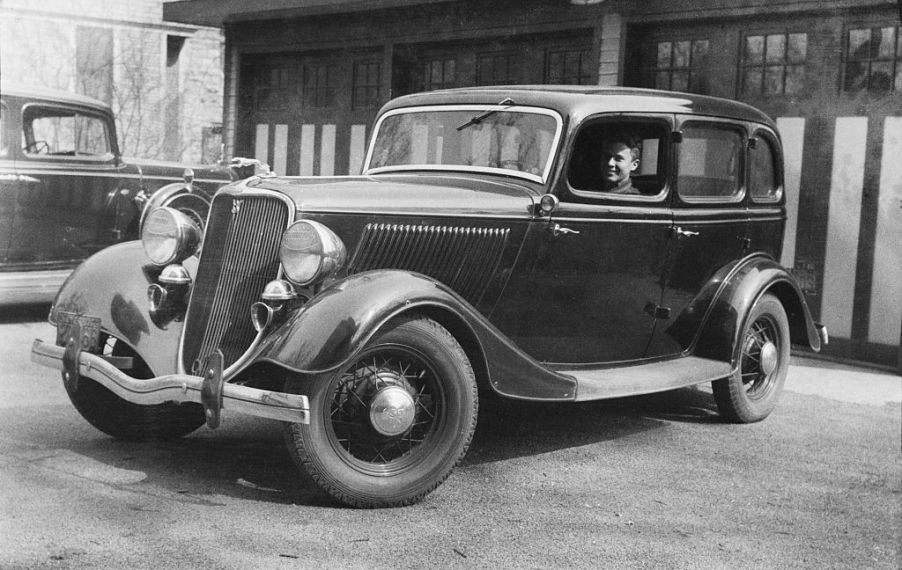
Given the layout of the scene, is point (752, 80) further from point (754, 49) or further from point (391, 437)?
point (391, 437)

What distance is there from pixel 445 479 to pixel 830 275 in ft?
14.8

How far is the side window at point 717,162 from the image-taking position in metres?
5.51

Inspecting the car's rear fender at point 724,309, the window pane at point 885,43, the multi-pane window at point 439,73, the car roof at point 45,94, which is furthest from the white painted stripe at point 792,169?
the car roof at point 45,94

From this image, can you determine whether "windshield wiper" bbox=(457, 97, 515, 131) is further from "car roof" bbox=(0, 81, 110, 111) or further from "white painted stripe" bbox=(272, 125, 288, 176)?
"white painted stripe" bbox=(272, 125, 288, 176)

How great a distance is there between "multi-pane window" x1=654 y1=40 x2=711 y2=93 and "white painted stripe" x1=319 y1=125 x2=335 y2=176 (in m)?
3.63

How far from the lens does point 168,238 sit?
4.40 meters

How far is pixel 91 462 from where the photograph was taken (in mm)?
4148

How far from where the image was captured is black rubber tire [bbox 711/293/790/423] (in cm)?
540

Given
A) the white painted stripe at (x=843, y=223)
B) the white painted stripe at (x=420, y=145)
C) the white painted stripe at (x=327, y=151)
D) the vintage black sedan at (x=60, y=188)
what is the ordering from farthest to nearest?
the white painted stripe at (x=327, y=151) < the vintage black sedan at (x=60, y=188) < the white painted stripe at (x=843, y=223) < the white painted stripe at (x=420, y=145)

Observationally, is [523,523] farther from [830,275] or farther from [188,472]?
[830,275]

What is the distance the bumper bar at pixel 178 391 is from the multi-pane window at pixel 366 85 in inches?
249

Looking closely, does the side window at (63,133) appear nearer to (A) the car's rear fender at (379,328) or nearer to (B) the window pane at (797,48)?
(A) the car's rear fender at (379,328)

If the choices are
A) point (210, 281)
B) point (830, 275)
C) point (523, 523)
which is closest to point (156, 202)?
point (210, 281)

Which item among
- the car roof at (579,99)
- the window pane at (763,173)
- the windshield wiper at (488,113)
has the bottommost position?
the window pane at (763,173)
